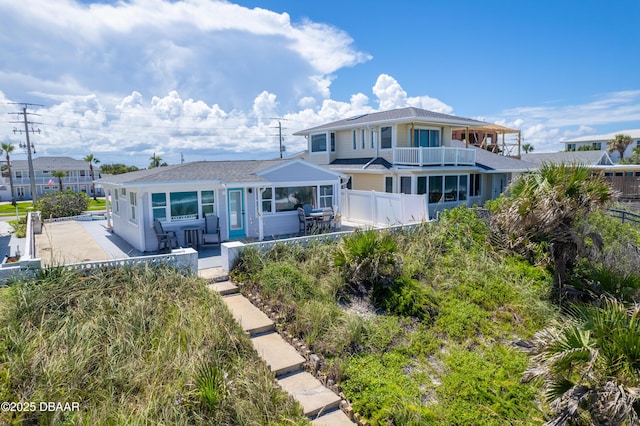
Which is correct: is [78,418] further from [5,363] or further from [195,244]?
[195,244]

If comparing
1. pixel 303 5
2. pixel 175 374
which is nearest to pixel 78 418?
pixel 175 374

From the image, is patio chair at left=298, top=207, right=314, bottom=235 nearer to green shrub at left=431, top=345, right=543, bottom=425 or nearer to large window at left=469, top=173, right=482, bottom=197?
green shrub at left=431, top=345, right=543, bottom=425

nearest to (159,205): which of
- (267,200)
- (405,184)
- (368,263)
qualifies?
(267,200)

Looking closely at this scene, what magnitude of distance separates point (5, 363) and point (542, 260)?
13.9 meters

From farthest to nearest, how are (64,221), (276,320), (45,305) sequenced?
1. (64,221)
2. (276,320)
3. (45,305)

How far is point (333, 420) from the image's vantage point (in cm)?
632

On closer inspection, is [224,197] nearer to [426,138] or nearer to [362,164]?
[362,164]

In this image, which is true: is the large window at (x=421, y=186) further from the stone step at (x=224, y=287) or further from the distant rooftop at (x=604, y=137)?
the distant rooftop at (x=604, y=137)

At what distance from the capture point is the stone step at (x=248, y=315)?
8266 millimetres

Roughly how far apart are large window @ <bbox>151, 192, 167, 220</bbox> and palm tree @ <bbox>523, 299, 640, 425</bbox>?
1234 centimetres

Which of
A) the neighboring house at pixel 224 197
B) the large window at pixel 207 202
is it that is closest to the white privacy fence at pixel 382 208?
the neighboring house at pixel 224 197

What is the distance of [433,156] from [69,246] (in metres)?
17.6

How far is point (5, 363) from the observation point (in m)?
6.12

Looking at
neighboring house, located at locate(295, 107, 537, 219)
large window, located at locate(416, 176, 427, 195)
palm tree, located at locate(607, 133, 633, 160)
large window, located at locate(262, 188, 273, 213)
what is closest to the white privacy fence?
neighboring house, located at locate(295, 107, 537, 219)
